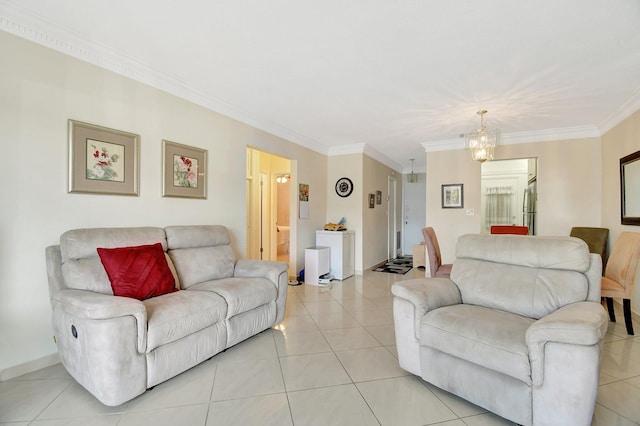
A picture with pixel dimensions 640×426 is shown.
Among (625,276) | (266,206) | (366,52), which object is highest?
(366,52)

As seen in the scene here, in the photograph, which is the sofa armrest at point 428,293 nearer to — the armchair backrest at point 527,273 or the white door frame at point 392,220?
the armchair backrest at point 527,273

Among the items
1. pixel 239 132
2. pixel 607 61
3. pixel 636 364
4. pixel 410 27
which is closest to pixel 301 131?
pixel 239 132

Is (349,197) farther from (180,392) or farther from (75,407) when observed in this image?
(75,407)

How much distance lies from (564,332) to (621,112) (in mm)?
3756

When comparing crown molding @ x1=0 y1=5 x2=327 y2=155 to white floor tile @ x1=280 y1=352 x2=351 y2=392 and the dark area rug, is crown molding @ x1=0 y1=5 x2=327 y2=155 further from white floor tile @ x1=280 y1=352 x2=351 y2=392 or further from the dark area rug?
the dark area rug

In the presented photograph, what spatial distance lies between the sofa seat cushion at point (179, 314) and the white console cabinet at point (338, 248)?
9.75ft

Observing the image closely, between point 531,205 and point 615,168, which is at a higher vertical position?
point 615,168

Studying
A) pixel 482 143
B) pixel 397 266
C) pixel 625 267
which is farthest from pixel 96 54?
pixel 397 266

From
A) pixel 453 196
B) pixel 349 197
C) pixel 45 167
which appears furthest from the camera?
pixel 349 197

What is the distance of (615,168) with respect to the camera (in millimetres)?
3842

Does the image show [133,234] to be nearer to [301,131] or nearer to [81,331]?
[81,331]

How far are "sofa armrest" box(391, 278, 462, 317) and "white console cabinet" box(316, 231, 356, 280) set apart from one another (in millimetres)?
2818

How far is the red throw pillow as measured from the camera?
2.07 meters

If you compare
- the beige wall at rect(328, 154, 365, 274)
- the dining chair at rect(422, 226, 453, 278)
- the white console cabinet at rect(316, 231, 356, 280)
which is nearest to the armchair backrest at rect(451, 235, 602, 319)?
the dining chair at rect(422, 226, 453, 278)
